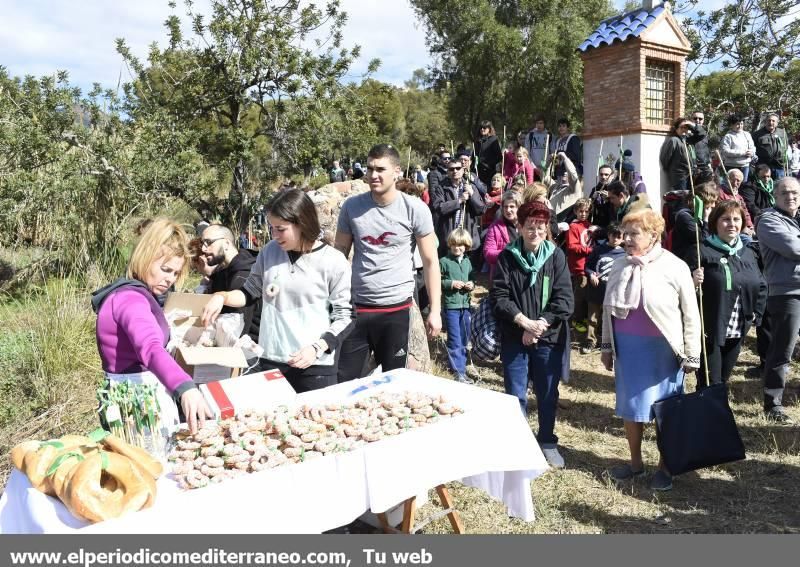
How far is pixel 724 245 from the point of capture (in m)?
4.95

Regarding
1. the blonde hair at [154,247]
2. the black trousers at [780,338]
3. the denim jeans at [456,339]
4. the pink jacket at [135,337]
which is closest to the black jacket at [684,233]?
the black trousers at [780,338]

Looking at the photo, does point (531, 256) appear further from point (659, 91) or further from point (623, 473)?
point (659, 91)

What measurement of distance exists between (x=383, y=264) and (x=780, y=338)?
3224mm

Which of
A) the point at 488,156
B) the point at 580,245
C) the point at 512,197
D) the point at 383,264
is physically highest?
the point at 488,156

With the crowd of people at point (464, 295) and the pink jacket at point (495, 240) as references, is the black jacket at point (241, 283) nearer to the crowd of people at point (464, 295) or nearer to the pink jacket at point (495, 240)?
the crowd of people at point (464, 295)

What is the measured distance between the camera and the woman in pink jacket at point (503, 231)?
252 inches

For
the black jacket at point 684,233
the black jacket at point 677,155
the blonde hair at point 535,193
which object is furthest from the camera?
the black jacket at point 677,155

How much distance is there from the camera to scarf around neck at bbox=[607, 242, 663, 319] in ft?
12.8

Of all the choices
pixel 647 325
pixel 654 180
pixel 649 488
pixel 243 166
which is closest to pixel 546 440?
pixel 649 488

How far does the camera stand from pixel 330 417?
259cm

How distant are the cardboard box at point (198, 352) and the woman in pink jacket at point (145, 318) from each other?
31 cm

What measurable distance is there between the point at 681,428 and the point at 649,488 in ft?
1.70

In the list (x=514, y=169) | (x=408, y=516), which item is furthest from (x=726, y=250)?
(x=514, y=169)
